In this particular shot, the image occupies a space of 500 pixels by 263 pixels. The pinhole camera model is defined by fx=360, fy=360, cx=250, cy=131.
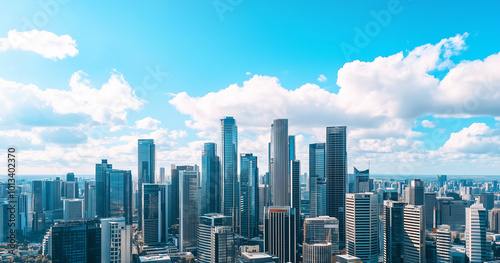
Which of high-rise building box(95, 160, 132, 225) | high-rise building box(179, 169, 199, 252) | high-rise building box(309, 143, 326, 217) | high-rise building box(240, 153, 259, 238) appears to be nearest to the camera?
high-rise building box(179, 169, 199, 252)

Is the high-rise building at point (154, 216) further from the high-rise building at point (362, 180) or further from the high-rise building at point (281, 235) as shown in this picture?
the high-rise building at point (362, 180)

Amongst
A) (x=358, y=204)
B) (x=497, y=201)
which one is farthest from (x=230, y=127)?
(x=497, y=201)

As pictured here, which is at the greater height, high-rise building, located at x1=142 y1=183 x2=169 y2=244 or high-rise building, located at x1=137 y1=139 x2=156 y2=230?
high-rise building, located at x1=137 y1=139 x2=156 y2=230

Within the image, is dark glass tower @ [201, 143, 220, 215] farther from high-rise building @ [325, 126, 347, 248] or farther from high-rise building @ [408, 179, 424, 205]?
high-rise building @ [408, 179, 424, 205]

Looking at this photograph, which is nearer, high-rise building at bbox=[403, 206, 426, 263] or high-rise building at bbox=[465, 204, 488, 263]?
high-rise building at bbox=[403, 206, 426, 263]

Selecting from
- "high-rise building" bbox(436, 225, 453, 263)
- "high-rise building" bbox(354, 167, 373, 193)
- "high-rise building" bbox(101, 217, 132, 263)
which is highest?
"high-rise building" bbox(354, 167, 373, 193)

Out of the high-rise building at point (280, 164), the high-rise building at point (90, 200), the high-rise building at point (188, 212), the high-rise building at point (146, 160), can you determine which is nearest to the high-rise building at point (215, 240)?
the high-rise building at point (188, 212)

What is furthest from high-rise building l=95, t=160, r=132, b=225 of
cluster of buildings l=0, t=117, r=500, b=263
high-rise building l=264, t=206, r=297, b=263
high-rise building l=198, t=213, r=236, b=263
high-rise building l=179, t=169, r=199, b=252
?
high-rise building l=264, t=206, r=297, b=263

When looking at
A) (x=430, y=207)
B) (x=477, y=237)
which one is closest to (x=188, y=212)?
(x=477, y=237)
